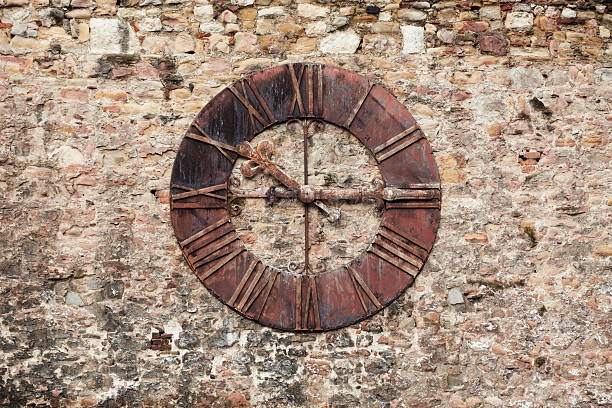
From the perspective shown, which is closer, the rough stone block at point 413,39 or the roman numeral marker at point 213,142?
the roman numeral marker at point 213,142

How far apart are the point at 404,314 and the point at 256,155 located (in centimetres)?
156

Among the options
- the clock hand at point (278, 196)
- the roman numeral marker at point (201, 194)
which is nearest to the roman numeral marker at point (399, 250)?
the clock hand at point (278, 196)

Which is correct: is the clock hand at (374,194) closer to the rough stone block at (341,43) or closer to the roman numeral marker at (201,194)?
the roman numeral marker at (201,194)

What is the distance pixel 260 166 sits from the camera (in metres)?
4.16

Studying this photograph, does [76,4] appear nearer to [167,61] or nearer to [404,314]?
[167,61]

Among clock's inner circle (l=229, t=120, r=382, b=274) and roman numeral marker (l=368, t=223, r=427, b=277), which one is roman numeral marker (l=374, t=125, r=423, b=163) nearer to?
clock's inner circle (l=229, t=120, r=382, b=274)

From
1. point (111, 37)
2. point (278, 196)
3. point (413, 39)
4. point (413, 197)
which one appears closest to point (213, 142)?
point (278, 196)

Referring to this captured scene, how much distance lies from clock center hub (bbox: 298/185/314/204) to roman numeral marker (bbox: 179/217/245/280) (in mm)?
544

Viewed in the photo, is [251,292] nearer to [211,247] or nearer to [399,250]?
[211,247]

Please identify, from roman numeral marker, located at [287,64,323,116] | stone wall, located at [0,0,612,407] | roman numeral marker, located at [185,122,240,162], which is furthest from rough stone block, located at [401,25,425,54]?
roman numeral marker, located at [185,122,240,162]

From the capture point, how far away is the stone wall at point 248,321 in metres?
4.09

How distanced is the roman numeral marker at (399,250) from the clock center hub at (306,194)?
56cm

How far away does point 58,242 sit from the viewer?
4.13 meters

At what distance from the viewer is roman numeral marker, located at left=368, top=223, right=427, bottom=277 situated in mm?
4145
